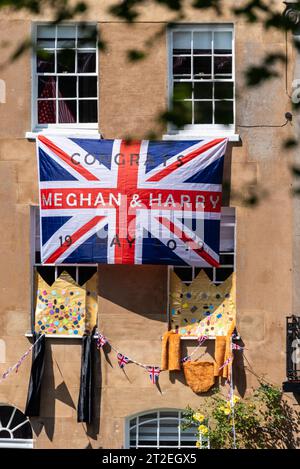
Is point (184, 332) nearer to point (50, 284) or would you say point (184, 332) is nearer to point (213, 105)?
point (50, 284)

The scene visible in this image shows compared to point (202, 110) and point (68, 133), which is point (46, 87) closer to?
point (68, 133)

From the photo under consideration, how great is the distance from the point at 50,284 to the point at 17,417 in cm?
210

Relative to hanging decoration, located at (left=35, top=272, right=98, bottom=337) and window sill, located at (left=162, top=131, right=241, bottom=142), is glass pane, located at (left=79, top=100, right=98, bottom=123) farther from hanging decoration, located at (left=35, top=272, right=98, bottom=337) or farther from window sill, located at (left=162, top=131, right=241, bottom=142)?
hanging decoration, located at (left=35, top=272, right=98, bottom=337)

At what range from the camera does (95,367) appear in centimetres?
2195

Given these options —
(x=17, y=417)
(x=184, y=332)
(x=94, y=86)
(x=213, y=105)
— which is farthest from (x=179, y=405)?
(x=213, y=105)

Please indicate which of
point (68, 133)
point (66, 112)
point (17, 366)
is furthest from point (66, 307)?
point (66, 112)

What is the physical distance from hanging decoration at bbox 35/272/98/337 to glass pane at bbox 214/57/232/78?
3.61 meters

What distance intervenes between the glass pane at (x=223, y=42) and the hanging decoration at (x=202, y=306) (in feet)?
11.0

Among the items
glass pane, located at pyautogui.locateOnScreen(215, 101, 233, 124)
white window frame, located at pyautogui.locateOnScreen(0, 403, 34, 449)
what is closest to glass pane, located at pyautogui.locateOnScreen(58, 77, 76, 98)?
white window frame, located at pyautogui.locateOnScreen(0, 403, 34, 449)

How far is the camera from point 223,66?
21938 mm

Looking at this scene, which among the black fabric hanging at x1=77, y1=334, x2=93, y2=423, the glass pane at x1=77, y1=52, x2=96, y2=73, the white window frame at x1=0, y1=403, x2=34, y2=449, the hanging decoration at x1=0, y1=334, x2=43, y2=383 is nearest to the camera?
the black fabric hanging at x1=77, y1=334, x2=93, y2=423

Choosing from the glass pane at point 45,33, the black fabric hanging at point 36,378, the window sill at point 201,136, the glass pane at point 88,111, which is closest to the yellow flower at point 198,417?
the black fabric hanging at point 36,378

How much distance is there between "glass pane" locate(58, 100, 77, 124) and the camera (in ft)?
72.2

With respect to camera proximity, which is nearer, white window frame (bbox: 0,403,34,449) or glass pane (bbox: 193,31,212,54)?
glass pane (bbox: 193,31,212,54)
